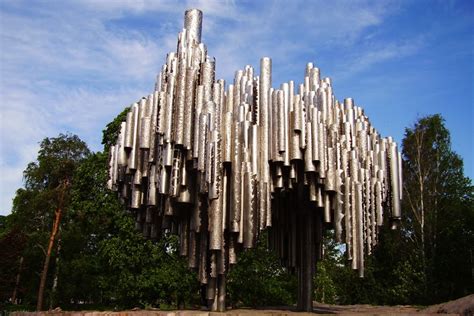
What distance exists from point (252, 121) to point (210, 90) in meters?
1.15

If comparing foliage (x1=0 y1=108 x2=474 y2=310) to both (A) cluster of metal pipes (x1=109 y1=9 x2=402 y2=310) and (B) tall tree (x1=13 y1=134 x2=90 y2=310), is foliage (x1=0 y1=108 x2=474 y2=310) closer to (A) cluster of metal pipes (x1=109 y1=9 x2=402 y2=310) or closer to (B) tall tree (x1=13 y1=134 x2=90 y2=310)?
(B) tall tree (x1=13 y1=134 x2=90 y2=310)

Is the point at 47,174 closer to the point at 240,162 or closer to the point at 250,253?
the point at 250,253

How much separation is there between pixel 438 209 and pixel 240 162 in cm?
2401

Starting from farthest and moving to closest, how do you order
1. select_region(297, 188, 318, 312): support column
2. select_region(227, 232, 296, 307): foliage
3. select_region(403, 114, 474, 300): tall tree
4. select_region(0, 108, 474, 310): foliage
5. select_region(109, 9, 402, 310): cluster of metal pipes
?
select_region(403, 114, 474, 300): tall tree, select_region(227, 232, 296, 307): foliage, select_region(0, 108, 474, 310): foliage, select_region(297, 188, 318, 312): support column, select_region(109, 9, 402, 310): cluster of metal pipes

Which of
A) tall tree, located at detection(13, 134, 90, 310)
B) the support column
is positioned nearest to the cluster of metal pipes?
the support column

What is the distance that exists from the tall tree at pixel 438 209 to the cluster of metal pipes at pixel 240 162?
1759 cm

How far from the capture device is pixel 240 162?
10.3 metres

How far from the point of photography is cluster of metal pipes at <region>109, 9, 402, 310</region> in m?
10.2

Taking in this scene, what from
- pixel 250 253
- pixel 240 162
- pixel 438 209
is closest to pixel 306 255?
pixel 240 162

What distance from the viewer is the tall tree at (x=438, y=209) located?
28719 mm

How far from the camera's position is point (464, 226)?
3059 centimetres

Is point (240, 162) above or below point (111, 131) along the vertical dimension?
below

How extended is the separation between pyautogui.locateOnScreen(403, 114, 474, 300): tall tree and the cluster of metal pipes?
57.7 feet

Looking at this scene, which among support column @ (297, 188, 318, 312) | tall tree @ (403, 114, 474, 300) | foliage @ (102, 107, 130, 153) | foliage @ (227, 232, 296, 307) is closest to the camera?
support column @ (297, 188, 318, 312)
